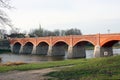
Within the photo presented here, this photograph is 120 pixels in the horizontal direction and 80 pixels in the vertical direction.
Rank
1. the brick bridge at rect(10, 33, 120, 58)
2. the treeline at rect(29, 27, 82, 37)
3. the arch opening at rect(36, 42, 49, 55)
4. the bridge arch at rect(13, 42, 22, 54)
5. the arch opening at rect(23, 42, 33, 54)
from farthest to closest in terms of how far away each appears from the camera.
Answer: the treeline at rect(29, 27, 82, 37)
the bridge arch at rect(13, 42, 22, 54)
the arch opening at rect(23, 42, 33, 54)
the arch opening at rect(36, 42, 49, 55)
the brick bridge at rect(10, 33, 120, 58)

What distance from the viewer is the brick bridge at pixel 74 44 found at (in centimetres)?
6794

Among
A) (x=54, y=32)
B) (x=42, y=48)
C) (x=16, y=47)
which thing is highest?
(x=54, y=32)

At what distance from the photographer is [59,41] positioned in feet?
286

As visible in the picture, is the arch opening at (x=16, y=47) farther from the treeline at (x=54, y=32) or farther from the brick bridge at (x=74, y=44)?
the treeline at (x=54, y=32)

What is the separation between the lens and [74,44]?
78.5m

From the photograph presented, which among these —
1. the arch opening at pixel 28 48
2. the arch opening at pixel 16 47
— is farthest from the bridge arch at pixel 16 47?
the arch opening at pixel 28 48

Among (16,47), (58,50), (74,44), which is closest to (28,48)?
(16,47)

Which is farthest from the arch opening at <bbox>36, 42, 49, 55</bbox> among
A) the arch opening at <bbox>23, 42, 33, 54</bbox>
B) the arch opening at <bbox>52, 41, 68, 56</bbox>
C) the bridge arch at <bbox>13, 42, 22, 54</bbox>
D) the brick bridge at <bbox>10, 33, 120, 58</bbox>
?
the bridge arch at <bbox>13, 42, 22, 54</bbox>

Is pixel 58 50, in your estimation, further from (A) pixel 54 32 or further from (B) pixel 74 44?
(A) pixel 54 32

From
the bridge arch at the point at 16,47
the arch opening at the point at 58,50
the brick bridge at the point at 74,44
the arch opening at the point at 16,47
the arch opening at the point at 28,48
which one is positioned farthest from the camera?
the arch opening at the point at 16,47

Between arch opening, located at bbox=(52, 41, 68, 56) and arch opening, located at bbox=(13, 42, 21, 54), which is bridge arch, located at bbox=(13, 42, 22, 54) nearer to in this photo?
arch opening, located at bbox=(13, 42, 21, 54)

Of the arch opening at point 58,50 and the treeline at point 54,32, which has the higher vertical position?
the treeline at point 54,32

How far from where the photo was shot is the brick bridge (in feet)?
223

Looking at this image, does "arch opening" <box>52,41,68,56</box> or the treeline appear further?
the treeline
